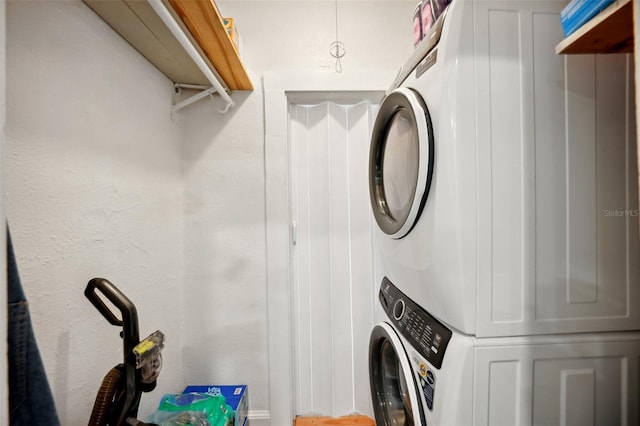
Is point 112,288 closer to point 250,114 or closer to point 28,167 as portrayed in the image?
point 28,167

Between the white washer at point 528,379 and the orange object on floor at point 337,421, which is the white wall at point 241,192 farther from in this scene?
the white washer at point 528,379

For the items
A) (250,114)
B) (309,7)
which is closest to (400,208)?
(250,114)

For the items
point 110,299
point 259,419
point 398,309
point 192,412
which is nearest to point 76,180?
point 110,299

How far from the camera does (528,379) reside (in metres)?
0.58

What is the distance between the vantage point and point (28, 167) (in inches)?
24.3

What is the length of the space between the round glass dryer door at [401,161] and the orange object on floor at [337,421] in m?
1.20

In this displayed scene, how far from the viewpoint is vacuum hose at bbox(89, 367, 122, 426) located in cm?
56

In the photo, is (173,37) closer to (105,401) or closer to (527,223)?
(105,401)

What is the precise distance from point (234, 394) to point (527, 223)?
1.37 metres

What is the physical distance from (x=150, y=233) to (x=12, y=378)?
708 millimetres

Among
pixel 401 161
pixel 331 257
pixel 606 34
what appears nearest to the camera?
pixel 606 34

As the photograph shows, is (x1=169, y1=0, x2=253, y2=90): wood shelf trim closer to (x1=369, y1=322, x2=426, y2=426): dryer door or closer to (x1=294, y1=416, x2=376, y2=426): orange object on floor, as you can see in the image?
(x1=369, y1=322, x2=426, y2=426): dryer door

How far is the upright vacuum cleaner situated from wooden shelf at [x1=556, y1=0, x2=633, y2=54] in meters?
1.19

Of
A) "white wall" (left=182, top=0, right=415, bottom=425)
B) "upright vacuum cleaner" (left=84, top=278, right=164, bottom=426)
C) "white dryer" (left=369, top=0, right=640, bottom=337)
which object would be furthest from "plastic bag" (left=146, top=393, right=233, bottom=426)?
"white dryer" (left=369, top=0, right=640, bottom=337)
